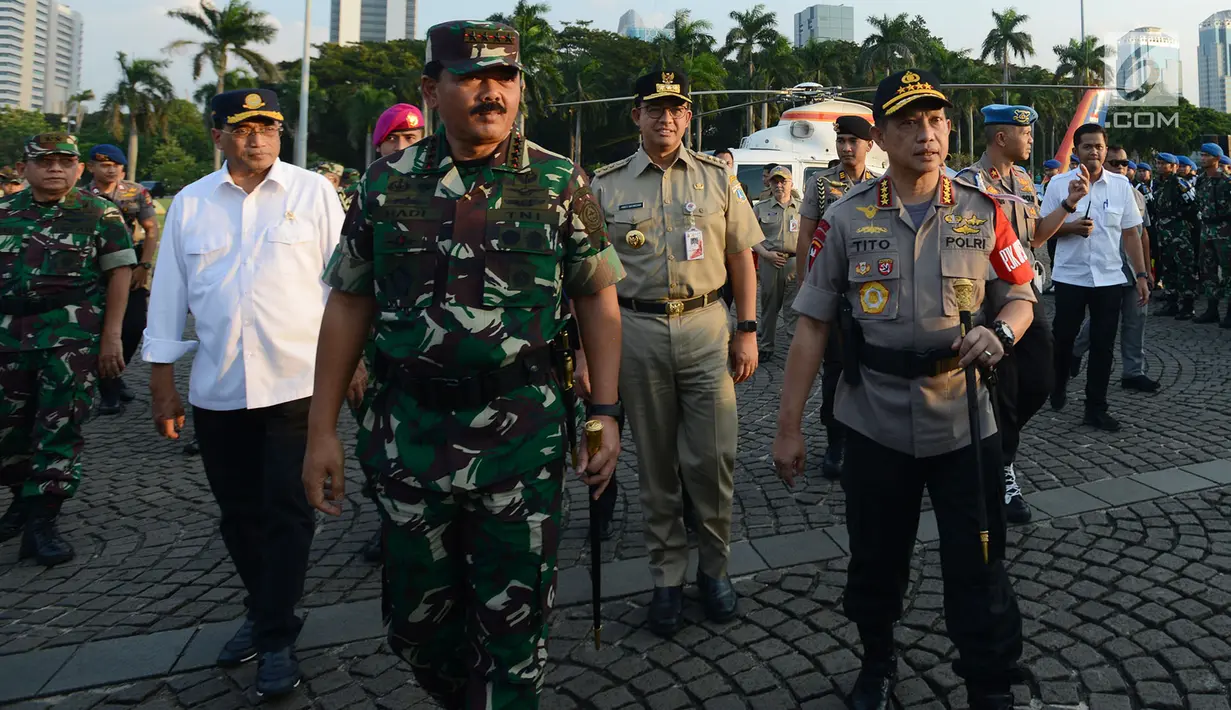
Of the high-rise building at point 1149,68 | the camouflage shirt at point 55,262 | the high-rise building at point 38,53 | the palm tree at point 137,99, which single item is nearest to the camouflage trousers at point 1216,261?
the camouflage shirt at point 55,262

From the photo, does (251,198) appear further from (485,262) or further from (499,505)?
(499,505)

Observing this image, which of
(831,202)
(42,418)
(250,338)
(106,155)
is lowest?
(42,418)

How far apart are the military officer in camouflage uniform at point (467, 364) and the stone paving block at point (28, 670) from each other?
1.70 m

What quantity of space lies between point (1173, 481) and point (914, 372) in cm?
332

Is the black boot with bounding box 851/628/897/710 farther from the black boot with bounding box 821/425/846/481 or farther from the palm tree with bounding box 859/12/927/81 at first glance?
the palm tree with bounding box 859/12/927/81

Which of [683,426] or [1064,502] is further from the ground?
[683,426]

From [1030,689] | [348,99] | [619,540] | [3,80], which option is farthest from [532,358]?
[3,80]

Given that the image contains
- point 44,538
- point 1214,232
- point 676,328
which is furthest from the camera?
point 1214,232

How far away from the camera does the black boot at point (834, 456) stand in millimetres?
5355

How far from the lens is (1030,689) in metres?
2.98

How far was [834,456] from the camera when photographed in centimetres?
543

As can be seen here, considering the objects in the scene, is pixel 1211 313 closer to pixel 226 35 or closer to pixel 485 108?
pixel 485 108

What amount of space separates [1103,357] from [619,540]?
13.6ft

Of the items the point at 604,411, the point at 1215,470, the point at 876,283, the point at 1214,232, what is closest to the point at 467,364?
the point at 604,411
